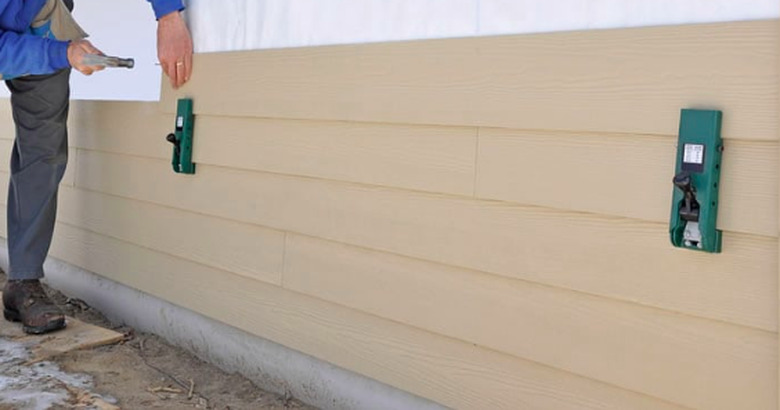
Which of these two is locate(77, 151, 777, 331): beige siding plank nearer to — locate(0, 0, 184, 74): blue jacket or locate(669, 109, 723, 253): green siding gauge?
locate(669, 109, 723, 253): green siding gauge

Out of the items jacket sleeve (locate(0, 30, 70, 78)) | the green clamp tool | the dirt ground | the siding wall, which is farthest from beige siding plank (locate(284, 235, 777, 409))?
jacket sleeve (locate(0, 30, 70, 78))

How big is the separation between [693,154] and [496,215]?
0.49m

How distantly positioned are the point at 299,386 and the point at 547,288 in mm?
935

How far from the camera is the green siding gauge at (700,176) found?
1346 millimetres

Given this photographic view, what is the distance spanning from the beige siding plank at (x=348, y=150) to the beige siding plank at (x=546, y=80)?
0.03m

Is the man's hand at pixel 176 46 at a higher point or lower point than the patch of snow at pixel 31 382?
higher

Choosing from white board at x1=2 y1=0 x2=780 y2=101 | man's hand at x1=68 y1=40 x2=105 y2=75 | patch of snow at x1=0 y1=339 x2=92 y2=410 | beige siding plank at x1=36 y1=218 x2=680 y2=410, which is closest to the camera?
white board at x1=2 y1=0 x2=780 y2=101

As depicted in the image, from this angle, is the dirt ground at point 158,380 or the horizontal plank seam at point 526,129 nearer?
the horizontal plank seam at point 526,129

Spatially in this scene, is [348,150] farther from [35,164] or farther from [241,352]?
[35,164]

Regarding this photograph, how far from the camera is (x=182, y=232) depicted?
107 inches

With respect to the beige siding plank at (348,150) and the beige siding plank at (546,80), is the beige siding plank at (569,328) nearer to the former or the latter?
the beige siding plank at (348,150)

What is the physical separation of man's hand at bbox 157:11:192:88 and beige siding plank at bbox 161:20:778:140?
0.37m

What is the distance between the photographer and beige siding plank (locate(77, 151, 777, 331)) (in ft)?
4.48

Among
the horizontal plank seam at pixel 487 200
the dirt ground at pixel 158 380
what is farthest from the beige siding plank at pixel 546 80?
the dirt ground at pixel 158 380
